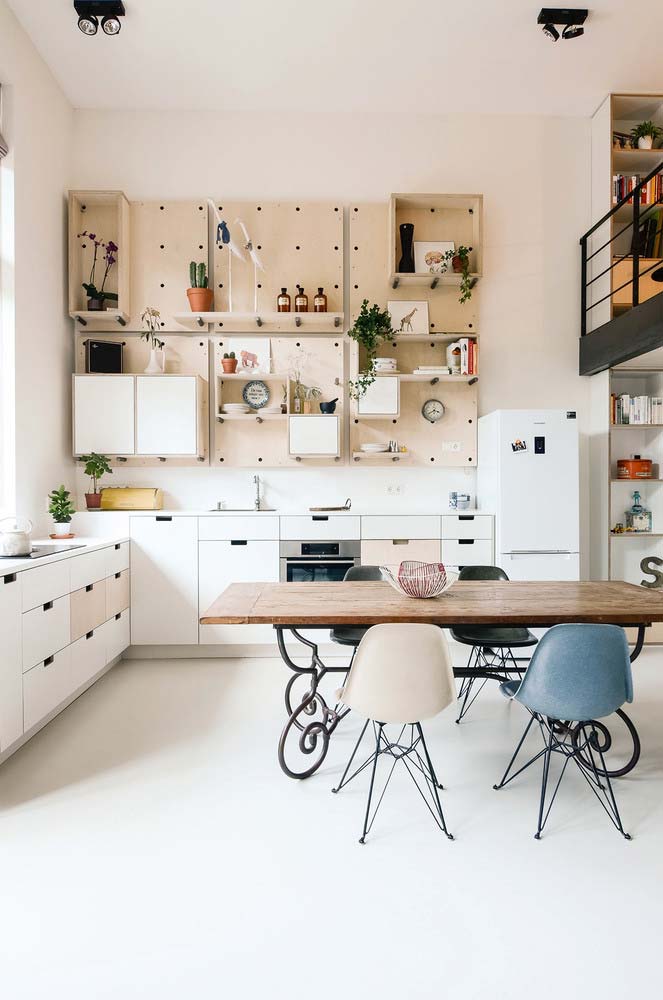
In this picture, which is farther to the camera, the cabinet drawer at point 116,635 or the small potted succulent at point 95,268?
the small potted succulent at point 95,268

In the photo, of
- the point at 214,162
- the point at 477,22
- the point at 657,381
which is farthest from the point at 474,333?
the point at 214,162

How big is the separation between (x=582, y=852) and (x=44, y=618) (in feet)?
8.34

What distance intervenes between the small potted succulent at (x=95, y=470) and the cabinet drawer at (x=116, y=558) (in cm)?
53

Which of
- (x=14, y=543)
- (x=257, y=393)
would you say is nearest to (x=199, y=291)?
(x=257, y=393)

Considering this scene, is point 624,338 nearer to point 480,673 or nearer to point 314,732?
point 480,673

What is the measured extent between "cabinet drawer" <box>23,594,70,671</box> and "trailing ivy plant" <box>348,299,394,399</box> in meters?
2.55

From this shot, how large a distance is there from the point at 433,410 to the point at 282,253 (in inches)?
67.7

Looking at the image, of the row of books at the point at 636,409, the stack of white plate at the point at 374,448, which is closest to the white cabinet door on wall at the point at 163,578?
the stack of white plate at the point at 374,448

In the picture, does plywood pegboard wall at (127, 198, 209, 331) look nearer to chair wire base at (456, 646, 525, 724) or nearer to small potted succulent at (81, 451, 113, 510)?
small potted succulent at (81, 451, 113, 510)

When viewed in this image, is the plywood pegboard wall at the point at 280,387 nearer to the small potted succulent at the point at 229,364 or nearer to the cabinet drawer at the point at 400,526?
the small potted succulent at the point at 229,364

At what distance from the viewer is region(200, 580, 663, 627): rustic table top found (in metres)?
Result: 2.31

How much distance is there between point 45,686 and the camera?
3.03m

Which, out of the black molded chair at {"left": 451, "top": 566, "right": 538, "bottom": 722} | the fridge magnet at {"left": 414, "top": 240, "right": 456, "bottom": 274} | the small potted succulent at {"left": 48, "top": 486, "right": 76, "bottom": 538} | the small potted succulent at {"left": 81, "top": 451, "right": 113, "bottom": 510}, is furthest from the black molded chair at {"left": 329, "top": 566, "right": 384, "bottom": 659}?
the fridge magnet at {"left": 414, "top": 240, "right": 456, "bottom": 274}

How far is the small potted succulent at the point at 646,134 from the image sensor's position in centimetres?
470
